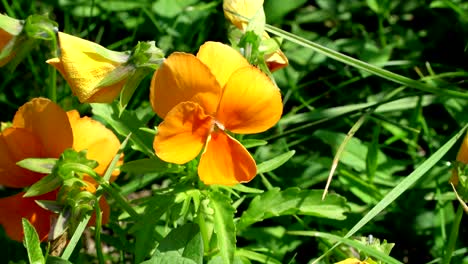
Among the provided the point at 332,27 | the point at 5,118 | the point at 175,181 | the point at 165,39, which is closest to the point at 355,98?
the point at 332,27

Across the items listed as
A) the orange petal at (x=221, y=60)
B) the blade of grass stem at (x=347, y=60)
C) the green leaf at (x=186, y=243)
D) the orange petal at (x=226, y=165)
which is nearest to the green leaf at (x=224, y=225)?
the green leaf at (x=186, y=243)

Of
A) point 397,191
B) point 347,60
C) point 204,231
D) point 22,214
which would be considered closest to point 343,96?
point 347,60

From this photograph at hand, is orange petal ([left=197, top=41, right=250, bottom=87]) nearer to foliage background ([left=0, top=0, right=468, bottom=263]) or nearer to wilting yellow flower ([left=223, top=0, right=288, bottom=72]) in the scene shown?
wilting yellow flower ([left=223, top=0, right=288, bottom=72])

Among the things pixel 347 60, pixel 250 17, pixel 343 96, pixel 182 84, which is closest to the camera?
pixel 182 84

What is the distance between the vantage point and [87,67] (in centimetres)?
144

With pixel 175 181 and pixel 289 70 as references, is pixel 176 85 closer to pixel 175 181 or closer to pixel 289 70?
pixel 175 181

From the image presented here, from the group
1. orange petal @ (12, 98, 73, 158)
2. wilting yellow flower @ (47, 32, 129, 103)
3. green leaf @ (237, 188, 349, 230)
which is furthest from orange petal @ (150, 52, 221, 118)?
green leaf @ (237, 188, 349, 230)

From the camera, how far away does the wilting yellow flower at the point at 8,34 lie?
1492 mm

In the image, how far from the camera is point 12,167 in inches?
60.6

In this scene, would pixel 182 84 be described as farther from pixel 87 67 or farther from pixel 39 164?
pixel 39 164

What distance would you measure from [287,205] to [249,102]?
361mm

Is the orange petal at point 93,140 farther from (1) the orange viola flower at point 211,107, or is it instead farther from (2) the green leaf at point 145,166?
(1) the orange viola flower at point 211,107

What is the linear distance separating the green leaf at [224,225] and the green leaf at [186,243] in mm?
36

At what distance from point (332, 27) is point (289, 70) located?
342mm
